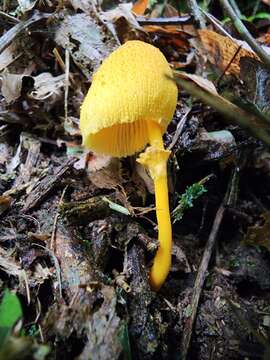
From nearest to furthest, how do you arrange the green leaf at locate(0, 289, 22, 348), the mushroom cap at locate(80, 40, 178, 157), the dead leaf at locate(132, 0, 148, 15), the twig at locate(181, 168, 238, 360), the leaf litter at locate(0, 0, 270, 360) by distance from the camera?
the green leaf at locate(0, 289, 22, 348), the leaf litter at locate(0, 0, 270, 360), the mushroom cap at locate(80, 40, 178, 157), the twig at locate(181, 168, 238, 360), the dead leaf at locate(132, 0, 148, 15)

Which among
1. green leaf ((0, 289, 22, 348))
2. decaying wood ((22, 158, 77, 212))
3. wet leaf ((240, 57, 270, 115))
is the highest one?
wet leaf ((240, 57, 270, 115))

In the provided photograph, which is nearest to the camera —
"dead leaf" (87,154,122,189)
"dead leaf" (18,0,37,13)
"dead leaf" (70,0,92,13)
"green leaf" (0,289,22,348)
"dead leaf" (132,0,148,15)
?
"green leaf" (0,289,22,348)

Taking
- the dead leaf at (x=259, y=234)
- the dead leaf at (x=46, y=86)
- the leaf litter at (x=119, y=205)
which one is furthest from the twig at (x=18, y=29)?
the dead leaf at (x=259, y=234)

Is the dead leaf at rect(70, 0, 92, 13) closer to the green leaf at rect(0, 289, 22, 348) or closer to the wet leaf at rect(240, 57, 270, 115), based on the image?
the wet leaf at rect(240, 57, 270, 115)

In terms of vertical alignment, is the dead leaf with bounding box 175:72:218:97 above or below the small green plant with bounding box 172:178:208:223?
above

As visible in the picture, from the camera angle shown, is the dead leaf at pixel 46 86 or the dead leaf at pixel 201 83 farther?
the dead leaf at pixel 46 86

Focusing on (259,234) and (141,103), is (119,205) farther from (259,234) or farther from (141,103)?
(259,234)

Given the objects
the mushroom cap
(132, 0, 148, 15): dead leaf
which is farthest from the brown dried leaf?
the mushroom cap

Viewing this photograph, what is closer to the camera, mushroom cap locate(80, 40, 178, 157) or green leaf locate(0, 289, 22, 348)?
green leaf locate(0, 289, 22, 348)

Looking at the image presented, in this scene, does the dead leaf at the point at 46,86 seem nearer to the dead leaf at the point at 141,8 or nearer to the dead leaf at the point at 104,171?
the dead leaf at the point at 104,171
